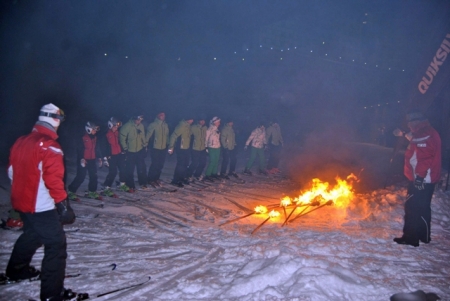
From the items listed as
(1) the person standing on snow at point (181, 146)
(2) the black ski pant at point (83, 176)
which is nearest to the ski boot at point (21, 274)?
(2) the black ski pant at point (83, 176)

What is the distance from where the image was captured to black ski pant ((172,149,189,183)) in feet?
34.6

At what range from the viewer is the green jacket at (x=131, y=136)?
9422mm

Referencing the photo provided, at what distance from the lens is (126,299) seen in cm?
368

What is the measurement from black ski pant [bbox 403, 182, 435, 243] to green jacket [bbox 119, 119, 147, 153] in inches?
283

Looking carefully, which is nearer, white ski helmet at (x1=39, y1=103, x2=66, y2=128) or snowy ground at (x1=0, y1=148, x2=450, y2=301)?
white ski helmet at (x1=39, y1=103, x2=66, y2=128)

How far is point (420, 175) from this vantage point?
544 centimetres

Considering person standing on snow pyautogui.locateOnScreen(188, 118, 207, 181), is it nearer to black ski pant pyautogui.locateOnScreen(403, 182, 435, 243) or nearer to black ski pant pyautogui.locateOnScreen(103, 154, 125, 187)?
black ski pant pyautogui.locateOnScreen(103, 154, 125, 187)

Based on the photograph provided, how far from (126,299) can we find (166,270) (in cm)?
82

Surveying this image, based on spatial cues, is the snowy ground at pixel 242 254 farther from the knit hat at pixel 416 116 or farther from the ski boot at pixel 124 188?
the knit hat at pixel 416 116

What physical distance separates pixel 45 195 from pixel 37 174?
9.8 inches

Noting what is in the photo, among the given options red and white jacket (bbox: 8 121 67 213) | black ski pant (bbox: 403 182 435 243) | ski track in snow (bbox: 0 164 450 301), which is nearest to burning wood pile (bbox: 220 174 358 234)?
ski track in snow (bbox: 0 164 450 301)

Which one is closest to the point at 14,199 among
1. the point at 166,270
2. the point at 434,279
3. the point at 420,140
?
the point at 166,270

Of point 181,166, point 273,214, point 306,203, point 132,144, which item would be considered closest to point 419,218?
point 306,203

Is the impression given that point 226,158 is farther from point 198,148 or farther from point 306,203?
point 306,203
